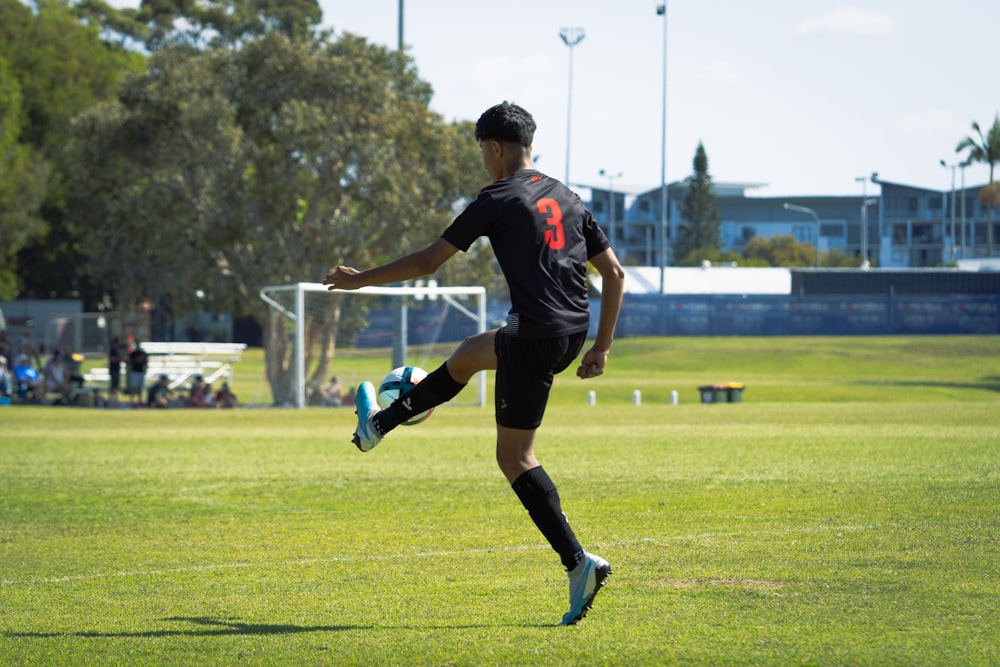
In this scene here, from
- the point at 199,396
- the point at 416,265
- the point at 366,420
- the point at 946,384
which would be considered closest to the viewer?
the point at 416,265

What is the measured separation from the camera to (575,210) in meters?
6.13

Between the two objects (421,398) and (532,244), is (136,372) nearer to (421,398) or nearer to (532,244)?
(421,398)

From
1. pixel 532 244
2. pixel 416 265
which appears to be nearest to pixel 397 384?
pixel 416 265

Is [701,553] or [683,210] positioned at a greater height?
[683,210]

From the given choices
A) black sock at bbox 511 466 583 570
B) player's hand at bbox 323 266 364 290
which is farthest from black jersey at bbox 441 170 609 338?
black sock at bbox 511 466 583 570

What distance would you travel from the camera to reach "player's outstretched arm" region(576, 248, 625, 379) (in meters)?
6.38

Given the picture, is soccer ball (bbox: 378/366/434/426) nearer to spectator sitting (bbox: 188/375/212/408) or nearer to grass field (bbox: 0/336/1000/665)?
grass field (bbox: 0/336/1000/665)

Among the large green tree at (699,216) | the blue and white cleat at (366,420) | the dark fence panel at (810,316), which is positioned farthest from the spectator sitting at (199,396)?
the large green tree at (699,216)

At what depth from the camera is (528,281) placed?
5969mm

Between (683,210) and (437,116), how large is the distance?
89256 millimetres

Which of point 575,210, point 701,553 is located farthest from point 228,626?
point 701,553

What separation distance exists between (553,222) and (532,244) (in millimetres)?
154

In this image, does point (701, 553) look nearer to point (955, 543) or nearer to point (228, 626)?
point (955, 543)

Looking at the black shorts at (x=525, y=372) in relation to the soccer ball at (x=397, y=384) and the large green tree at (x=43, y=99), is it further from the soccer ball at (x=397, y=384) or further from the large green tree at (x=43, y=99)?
the large green tree at (x=43, y=99)
